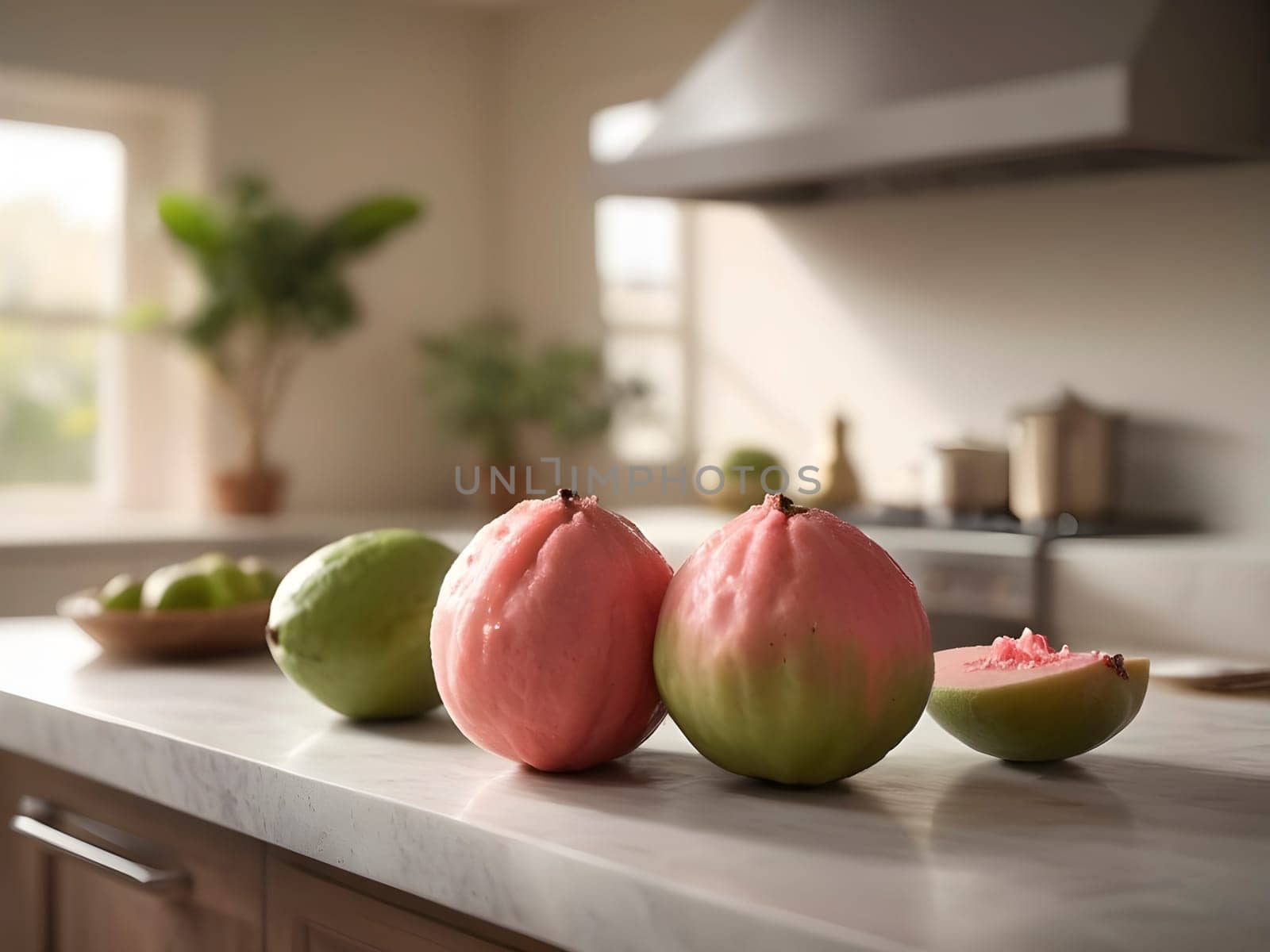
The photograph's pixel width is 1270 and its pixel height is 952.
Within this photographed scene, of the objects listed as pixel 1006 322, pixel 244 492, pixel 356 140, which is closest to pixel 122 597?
pixel 1006 322

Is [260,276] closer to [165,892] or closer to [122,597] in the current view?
[122,597]

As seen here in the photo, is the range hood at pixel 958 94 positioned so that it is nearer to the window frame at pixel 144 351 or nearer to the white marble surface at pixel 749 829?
the window frame at pixel 144 351

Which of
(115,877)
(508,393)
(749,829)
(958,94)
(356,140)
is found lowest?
(115,877)

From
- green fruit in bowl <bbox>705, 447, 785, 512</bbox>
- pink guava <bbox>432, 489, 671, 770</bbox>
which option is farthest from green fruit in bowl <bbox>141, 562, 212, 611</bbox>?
green fruit in bowl <bbox>705, 447, 785, 512</bbox>

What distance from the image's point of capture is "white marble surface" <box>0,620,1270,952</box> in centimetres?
51

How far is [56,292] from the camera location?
4.18 meters

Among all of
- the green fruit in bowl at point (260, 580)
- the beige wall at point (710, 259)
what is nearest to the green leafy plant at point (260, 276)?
the beige wall at point (710, 259)

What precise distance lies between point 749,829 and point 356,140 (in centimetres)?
441

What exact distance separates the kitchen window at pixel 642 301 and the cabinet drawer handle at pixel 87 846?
3.43 metres

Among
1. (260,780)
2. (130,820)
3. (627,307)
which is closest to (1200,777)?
(260,780)

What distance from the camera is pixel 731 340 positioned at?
4.36m

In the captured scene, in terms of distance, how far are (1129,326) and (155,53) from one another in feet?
9.31

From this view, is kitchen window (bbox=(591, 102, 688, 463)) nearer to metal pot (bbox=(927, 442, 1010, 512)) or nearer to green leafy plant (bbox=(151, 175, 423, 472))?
green leafy plant (bbox=(151, 175, 423, 472))

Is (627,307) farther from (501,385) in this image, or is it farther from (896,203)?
(896,203)
